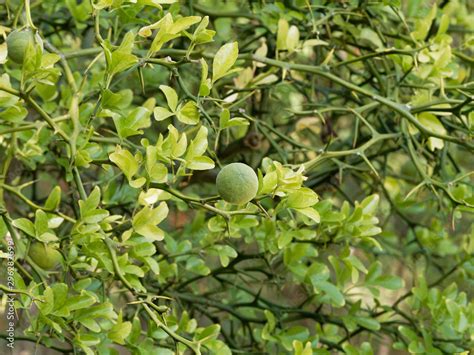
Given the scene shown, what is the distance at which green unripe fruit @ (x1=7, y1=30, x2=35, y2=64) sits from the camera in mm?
1132

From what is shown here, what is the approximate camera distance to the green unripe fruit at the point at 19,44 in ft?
3.71

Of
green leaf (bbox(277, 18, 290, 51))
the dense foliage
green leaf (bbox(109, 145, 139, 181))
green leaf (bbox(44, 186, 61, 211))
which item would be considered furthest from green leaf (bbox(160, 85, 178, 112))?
green leaf (bbox(277, 18, 290, 51))

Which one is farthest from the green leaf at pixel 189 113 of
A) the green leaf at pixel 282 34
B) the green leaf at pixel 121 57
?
the green leaf at pixel 282 34

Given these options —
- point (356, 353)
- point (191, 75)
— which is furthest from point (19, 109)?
point (191, 75)

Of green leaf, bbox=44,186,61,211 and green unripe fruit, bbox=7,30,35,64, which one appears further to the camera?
green leaf, bbox=44,186,61,211

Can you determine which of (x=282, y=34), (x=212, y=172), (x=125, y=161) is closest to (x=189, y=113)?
(x=125, y=161)

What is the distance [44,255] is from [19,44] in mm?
364

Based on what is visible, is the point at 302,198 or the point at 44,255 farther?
the point at 44,255

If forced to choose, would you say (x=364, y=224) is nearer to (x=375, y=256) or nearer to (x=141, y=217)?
(x=141, y=217)

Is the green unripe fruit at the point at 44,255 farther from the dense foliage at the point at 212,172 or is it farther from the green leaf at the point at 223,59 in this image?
the green leaf at the point at 223,59

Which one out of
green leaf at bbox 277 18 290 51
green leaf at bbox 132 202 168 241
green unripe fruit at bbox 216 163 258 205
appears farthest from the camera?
green leaf at bbox 277 18 290 51

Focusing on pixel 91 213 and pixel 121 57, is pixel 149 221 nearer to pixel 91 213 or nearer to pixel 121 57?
pixel 91 213

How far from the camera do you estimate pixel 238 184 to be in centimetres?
110

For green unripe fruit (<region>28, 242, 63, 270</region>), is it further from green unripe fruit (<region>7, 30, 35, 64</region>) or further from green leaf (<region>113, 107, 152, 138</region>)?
green unripe fruit (<region>7, 30, 35, 64</region>)
